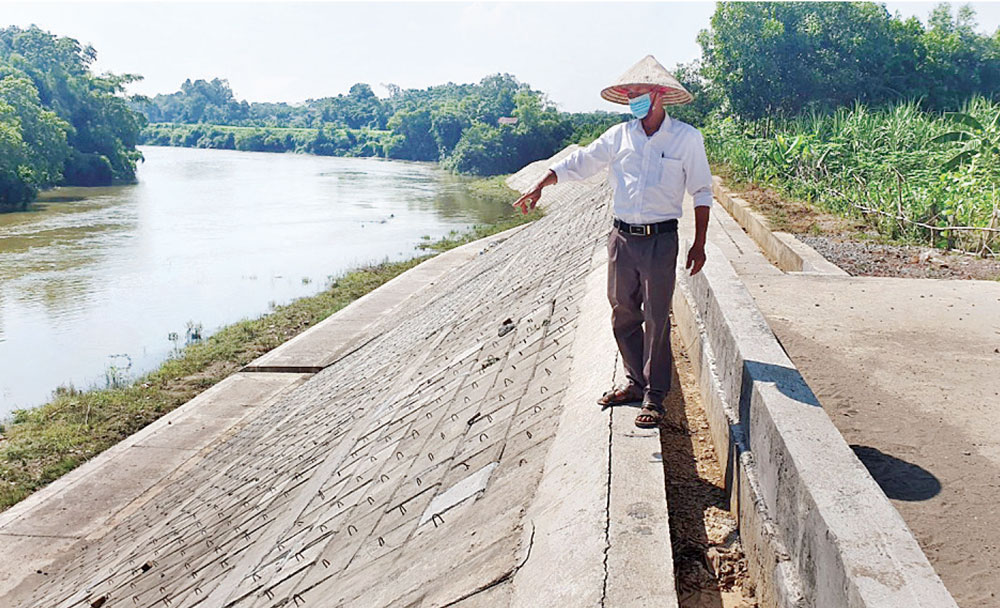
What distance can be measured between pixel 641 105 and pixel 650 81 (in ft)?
0.34

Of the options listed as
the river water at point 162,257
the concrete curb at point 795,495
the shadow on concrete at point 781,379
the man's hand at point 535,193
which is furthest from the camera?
the river water at point 162,257

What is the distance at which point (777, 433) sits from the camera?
265 cm

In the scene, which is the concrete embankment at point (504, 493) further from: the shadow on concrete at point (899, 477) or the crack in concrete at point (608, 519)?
the shadow on concrete at point (899, 477)

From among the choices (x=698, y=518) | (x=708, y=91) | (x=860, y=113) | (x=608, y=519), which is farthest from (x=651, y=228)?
(x=708, y=91)

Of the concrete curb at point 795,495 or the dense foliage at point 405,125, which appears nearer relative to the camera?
the concrete curb at point 795,495

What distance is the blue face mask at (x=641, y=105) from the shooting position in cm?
335

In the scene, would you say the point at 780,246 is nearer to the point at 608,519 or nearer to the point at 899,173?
the point at 899,173

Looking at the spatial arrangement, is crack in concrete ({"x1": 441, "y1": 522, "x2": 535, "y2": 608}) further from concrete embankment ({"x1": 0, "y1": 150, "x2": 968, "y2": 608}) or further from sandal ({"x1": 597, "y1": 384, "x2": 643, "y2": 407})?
sandal ({"x1": 597, "y1": 384, "x2": 643, "y2": 407})

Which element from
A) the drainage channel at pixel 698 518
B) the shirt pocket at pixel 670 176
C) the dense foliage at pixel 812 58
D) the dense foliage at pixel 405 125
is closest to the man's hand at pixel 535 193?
the shirt pocket at pixel 670 176

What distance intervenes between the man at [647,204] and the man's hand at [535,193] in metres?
0.02

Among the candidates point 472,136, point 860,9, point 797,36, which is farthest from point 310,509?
point 472,136

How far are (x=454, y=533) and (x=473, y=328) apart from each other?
4305mm

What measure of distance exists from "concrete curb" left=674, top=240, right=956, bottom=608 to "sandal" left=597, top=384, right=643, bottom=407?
0.40m

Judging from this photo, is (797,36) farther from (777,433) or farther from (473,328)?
(777,433)
